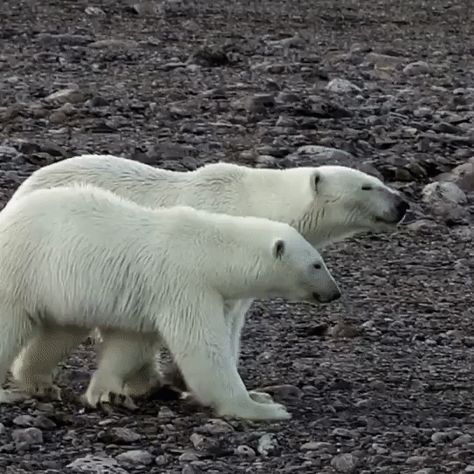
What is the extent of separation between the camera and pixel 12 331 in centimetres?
594

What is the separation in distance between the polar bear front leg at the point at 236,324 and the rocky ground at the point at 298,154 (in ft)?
0.47

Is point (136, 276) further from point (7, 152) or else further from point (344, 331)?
point (7, 152)

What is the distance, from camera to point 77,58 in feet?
44.7

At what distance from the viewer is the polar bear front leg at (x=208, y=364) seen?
5910mm

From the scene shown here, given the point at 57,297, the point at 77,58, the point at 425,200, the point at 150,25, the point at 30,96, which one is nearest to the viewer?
the point at 57,297

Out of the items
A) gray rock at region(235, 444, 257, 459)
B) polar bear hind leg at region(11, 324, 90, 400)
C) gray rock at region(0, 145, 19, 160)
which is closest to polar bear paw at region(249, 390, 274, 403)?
gray rock at region(235, 444, 257, 459)

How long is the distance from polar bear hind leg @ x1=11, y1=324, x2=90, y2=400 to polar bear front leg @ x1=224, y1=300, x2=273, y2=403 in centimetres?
54

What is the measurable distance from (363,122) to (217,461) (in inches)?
248

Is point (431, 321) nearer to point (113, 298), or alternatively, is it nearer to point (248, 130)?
point (113, 298)

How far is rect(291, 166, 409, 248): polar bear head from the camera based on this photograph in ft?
22.6

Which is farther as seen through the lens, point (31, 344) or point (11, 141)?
point (11, 141)

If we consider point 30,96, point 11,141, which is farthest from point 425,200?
point 30,96

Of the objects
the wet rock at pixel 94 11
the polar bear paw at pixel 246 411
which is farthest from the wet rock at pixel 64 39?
the polar bear paw at pixel 246 411

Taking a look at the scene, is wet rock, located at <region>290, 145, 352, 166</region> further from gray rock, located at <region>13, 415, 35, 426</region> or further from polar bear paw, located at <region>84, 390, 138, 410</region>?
gray rock, located at <region>13, 415, 35, 426</region>
